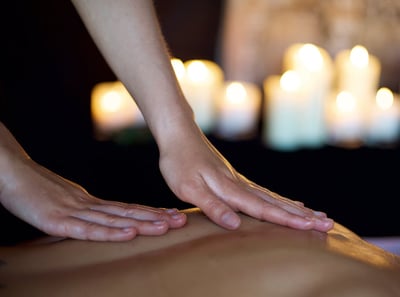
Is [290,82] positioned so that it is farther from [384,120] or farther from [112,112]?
[112,112]

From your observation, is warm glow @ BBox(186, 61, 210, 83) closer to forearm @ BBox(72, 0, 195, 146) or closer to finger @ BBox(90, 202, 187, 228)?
forearm @ BBox(72, 0, 195, 146)

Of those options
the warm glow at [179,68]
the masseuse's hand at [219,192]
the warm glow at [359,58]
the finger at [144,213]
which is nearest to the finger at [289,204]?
the masseuse's hand at [219,192]

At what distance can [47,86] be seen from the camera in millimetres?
2391

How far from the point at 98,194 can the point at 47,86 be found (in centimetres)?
47

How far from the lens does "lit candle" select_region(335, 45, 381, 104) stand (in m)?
2.42

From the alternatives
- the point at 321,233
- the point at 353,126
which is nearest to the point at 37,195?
the point at 321,233

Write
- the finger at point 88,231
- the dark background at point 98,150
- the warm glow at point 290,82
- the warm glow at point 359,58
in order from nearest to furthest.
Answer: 1. the finger at point 88,231
2. the dark background at point 98,150
3. the warm glow at point 290,82
4. the warm glow at point 359,58

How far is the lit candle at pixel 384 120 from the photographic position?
2.36 metres

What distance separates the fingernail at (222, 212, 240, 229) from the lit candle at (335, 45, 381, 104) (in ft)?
5.37

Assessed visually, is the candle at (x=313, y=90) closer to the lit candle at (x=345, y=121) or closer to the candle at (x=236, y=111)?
the lit candle at (x=345, y=121)

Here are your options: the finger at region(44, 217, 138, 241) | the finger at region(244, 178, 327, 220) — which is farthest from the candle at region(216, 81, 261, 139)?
the finger at region(44, 217, 138, 241)

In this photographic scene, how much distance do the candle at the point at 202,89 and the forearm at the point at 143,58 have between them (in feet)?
3.70

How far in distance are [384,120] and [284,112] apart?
0.34m

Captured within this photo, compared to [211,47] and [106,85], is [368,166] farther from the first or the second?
[106,85]
